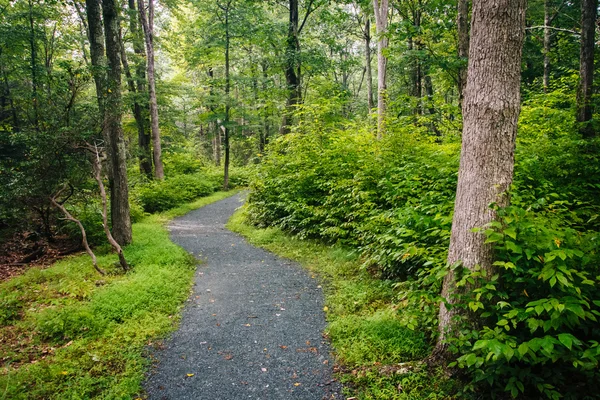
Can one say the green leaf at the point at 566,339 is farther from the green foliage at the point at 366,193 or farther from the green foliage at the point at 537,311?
the green foliage at the point at 366,193

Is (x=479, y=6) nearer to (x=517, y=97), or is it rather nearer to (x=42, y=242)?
(x=517, y=97)

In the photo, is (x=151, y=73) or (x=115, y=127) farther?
(x=151, y=73)

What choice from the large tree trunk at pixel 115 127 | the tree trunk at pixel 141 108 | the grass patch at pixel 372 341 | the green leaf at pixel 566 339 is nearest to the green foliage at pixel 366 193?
the grass patch at pixel 372 341

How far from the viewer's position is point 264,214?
1140 centimetres

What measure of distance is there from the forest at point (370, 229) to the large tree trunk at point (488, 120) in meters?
0.02

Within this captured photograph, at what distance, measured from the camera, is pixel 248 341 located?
15.3ft

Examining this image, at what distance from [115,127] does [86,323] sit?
5.14 metres

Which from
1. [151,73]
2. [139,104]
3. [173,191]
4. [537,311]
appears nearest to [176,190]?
[173,191]

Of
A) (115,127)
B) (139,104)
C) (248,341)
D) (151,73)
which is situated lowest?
(248,341)

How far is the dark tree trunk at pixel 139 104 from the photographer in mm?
17261

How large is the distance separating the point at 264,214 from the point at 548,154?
26.3ft

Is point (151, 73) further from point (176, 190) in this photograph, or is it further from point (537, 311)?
point (537, 311)

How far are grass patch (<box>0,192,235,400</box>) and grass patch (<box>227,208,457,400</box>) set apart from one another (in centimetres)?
246

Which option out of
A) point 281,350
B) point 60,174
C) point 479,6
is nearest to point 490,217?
point 479,6
